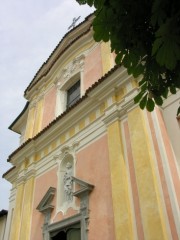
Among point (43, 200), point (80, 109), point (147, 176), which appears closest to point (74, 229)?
point (43, 200)

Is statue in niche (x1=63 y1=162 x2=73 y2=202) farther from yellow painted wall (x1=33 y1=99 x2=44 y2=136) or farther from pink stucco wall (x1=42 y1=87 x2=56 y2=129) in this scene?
yellow painted wall (x1=33 y1=99 x2=44 y2=136)

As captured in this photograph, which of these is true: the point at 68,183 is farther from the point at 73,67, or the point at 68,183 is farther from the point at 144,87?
the point at 144,87

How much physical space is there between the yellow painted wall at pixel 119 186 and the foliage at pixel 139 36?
3.68m

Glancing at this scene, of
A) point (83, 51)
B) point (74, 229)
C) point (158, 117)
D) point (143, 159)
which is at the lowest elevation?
point (74, 229)

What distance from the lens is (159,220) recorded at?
16.8 ft

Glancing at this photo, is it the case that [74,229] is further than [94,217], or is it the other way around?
[74,229]

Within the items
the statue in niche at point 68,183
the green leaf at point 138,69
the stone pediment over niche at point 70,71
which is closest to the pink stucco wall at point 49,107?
the stone pediment over niche at point 70,71

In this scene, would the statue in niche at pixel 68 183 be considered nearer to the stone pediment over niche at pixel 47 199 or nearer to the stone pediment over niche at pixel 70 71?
the stone pediment over niche at pixel 47 199

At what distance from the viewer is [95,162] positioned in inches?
296

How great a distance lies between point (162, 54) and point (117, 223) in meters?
4.58

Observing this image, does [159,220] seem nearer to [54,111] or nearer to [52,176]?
[52,176]

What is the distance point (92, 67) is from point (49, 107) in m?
2.66

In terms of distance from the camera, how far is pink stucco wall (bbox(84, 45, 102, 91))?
9.77 meters

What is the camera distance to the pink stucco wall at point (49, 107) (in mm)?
11273
